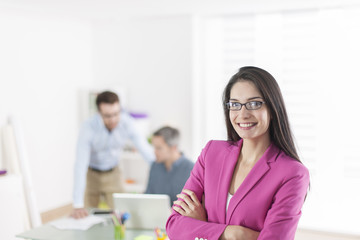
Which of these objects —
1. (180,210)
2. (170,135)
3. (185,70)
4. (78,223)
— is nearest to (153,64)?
(185,70)

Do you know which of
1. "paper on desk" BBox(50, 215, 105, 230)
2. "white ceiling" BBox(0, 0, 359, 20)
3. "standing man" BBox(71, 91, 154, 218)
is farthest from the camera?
"white ceiling" BBox(0, 0, 359, 20)

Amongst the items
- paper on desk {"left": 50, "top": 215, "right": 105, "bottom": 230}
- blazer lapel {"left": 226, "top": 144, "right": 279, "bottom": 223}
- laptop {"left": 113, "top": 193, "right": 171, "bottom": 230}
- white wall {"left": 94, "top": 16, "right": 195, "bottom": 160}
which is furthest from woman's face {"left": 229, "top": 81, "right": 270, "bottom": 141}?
white wall {"left": 94, "top": 16, "right": 195, "bottom": 160}

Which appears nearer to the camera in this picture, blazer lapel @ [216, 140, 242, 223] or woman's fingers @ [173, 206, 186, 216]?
blazer lapel @ [216, 140, 242, 223]

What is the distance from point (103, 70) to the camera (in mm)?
5730

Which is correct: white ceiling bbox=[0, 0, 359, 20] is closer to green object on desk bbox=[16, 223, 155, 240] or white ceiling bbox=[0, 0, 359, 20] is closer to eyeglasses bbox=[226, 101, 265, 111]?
green object on desk bbox=[16, 223, 155, 240]

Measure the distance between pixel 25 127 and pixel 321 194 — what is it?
130 inches

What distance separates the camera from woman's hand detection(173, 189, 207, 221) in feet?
6.57

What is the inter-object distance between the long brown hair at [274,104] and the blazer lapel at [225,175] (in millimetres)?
183

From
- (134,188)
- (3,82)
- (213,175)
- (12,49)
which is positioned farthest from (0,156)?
(213,175)

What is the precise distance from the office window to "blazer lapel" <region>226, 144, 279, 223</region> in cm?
291

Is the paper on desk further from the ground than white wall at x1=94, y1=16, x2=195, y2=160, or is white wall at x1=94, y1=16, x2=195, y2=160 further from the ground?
white wall at x1=94, y1=16, x2=195, y2=160

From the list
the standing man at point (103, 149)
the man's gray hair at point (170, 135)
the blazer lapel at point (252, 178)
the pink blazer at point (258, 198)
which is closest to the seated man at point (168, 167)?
the man's gray hair at point (170, 135)

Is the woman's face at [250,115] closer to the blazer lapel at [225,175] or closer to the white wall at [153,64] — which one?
the blazer lapel at [225,175]

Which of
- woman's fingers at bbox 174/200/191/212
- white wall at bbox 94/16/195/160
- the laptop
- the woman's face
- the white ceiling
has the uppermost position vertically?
the white ceiling
